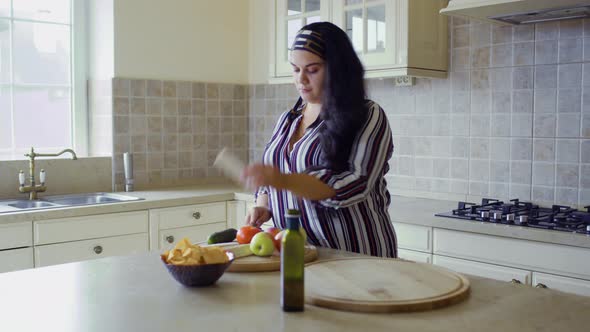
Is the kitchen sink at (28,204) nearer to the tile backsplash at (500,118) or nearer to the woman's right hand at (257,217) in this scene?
the woman's right hand at (257,217)

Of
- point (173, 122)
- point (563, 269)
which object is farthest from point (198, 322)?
point (173, 122)

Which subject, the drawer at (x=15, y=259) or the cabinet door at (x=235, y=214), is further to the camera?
the cabinet door at (x=235, y=214)

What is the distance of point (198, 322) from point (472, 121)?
2302 millimetres

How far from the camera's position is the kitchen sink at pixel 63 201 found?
3159 millimetres

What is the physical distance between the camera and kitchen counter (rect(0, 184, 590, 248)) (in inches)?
95.4

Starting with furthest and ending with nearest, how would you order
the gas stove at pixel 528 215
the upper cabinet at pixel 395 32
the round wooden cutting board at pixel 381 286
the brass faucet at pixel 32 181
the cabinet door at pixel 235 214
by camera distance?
the cabinet door at pixel 235 214 → the brass faucet at pixel 32 181 → the upper cabinet at pixel 395 32 → the gas stove at pixel 528 215 → the round wooden cutting board at pixel 381 286

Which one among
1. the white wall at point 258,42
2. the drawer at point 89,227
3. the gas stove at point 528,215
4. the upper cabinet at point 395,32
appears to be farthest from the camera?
the white wall at point 258,42

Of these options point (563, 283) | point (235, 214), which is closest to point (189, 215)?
point (235, 214)

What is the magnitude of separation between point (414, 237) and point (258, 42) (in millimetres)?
2035

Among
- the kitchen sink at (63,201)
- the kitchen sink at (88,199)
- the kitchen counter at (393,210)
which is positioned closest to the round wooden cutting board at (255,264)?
the kitchen counter at (393,210)

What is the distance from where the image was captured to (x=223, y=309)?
1.39 meters

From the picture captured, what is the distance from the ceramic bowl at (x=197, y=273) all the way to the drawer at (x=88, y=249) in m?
1.57

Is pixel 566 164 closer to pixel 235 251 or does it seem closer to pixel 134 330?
pixel 235 251

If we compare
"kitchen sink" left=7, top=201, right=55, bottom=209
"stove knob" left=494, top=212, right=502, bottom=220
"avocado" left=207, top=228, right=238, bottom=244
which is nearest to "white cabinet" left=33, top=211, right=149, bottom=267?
"kitchen sink" left=7, top=201, right=55, bottom=209
